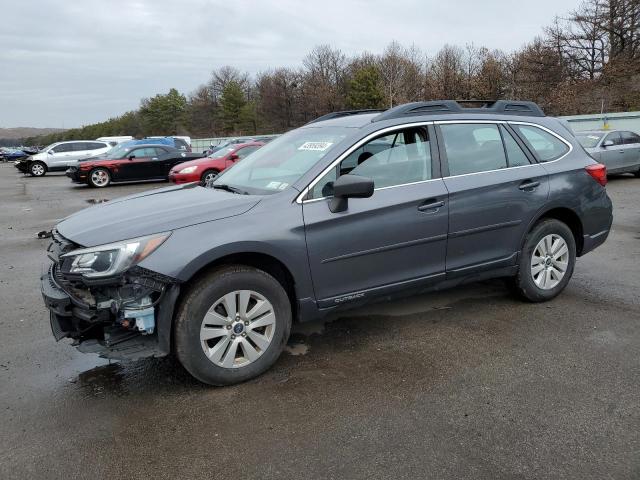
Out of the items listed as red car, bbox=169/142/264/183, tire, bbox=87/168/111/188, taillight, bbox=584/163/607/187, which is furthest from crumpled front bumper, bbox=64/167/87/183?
taillight, bbox=584/163/607/187

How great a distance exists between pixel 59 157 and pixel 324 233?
91.0ft

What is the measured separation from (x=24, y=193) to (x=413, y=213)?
723 inches

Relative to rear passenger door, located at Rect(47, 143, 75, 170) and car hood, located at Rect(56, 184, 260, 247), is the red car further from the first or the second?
rear passenger door, located at Rect(47, 143, 75, 170)

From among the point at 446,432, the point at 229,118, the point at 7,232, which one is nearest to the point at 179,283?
the point at 446,432

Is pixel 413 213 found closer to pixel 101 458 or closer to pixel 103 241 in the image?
pixel 103 241

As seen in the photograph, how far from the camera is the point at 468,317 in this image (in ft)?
15.1

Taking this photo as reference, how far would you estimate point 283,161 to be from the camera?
424 centimetres

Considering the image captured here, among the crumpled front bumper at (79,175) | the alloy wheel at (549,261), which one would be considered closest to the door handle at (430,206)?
the alloy wheel at (549,261)

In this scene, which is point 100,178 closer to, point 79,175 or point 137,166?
point 79,175

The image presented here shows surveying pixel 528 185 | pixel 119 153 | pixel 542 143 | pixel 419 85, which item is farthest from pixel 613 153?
pixel 419 85

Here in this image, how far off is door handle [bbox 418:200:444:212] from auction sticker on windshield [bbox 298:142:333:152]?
33.4 inches

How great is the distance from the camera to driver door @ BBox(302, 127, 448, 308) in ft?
12.0

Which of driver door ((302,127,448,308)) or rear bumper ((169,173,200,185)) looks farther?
rear bumper ((169,173,200,185))

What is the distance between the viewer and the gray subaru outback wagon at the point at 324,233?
322 cm
